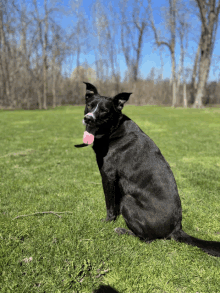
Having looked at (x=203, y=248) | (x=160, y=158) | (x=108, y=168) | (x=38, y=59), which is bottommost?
(x=203, y=248)

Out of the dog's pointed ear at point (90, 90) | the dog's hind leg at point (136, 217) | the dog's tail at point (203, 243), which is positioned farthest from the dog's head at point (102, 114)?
the dog's tail at point (203, 243)

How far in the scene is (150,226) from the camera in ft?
7.46

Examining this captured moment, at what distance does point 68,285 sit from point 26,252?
2.09 feet

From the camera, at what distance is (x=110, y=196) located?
107 inches

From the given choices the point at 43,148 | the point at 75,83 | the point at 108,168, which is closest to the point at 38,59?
the point at 75,83

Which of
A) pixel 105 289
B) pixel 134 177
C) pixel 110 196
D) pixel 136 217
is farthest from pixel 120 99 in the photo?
pixel 105 289

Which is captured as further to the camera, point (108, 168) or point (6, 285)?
point (108, 168)

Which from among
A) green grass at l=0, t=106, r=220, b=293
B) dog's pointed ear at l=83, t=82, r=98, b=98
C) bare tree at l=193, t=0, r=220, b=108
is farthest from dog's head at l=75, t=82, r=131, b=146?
bare tree at l=193, t=0, r=220, b=108

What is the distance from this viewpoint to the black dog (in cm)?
225

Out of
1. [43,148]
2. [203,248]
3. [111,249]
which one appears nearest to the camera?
[203,248]

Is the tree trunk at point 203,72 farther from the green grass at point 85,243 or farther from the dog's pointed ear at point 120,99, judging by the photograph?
the dog's pointed ear at point 120,99

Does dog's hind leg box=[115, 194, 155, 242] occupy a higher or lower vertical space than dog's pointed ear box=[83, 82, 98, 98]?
lower

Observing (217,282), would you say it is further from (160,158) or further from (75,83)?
(75,83)

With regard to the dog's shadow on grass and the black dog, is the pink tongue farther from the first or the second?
the dog's shadow on grass
